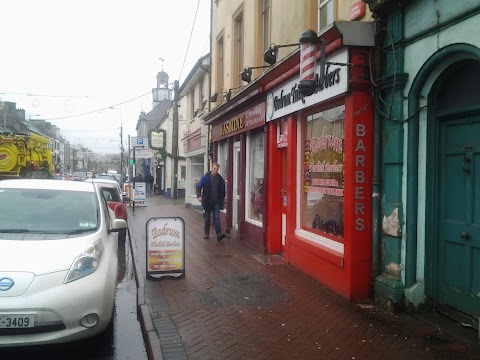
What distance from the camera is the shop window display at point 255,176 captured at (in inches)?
424

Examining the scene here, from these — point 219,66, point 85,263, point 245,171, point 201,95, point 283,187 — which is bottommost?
point 85,263

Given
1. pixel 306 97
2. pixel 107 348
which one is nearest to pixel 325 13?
pixel 306 97

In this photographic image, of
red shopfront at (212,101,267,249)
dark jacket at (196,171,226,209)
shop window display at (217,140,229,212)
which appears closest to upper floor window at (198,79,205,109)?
shop window display at (217,140,229,212)

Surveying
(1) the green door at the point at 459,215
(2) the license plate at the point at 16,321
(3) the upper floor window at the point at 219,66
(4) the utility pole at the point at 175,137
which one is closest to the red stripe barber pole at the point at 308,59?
(1) the green door at the point at 459,215

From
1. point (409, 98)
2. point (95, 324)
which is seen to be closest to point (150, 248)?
point (95, 324)

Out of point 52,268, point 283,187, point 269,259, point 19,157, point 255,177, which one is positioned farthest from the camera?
point 19,157

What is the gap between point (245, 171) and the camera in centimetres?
1173

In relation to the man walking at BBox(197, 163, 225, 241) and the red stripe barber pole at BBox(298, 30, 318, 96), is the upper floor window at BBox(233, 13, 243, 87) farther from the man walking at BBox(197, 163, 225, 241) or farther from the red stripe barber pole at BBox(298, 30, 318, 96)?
the red stripe barber pole at BBox(298, 30, 318, 96)

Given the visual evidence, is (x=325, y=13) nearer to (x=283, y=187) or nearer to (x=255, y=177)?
(x=283, y=187)

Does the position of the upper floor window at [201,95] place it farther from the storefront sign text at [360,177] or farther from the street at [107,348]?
the street at [107,348]

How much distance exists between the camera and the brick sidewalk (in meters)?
4.40

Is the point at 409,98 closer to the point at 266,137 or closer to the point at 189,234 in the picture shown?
the point at 266,137

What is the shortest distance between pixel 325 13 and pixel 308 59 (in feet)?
6.61

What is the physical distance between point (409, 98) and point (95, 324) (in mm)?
4165
